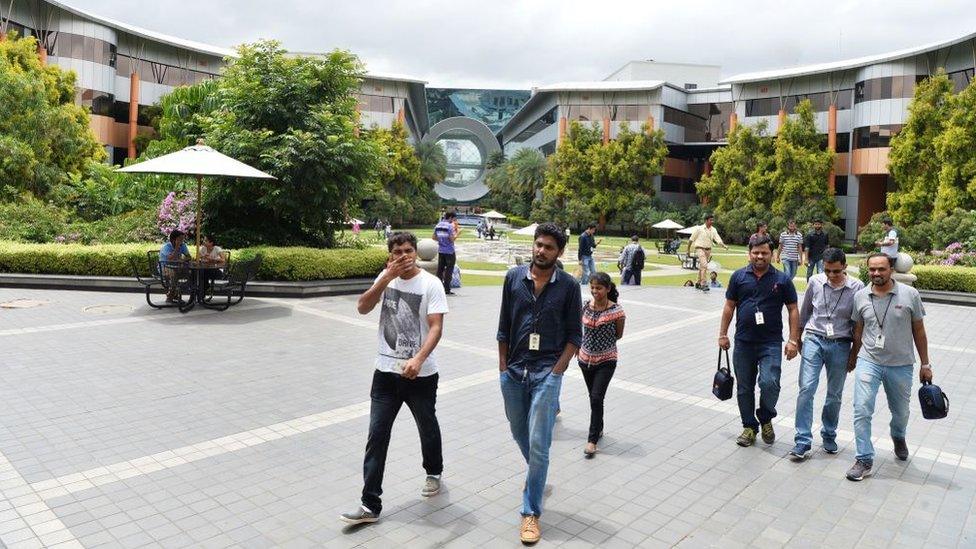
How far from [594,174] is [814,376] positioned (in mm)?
49903

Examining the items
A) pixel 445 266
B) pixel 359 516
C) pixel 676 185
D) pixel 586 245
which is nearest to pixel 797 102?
pixel 676 185

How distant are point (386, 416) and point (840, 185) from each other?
48.6 m

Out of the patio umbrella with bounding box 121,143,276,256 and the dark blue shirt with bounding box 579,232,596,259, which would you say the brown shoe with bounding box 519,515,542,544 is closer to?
the patio umbrella with bounding box 121,143,276,256

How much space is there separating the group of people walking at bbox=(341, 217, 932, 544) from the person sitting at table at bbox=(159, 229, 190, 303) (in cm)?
828

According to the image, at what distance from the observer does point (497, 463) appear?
550 cm

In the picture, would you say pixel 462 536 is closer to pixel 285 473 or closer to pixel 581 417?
pixel 285 473

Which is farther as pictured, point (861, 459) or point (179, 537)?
point (861, 459)

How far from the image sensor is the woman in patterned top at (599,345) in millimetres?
5852

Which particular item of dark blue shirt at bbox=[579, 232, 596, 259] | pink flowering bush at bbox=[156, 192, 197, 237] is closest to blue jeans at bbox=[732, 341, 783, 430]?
dark blue shirt at bbox=[579, 232, 596, 259]

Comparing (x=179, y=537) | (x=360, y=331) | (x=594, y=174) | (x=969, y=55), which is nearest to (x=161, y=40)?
(x=594, y=174)

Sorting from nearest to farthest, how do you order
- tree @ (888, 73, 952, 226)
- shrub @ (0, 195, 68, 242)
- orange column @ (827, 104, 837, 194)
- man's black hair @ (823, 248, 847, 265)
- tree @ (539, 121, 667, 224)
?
man's black hair @ (823, 248, 847, 265), shrub @ (0, 195, 68, 242), tree @ (888, 73, 952, 226), orange column @ (827, 104, 837, 194), tree @ (539, 121, 667, 224)

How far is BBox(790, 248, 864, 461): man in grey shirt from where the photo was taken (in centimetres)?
563

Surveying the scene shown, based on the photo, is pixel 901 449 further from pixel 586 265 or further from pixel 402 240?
pixel 586 265

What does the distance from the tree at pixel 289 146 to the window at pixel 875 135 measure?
35.9 meters
